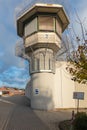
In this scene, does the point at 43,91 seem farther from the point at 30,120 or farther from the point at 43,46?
the point at 30,120

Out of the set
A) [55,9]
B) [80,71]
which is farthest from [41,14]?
[80,71]

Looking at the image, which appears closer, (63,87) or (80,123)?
(80,123)

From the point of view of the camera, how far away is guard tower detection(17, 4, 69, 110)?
1401 inches

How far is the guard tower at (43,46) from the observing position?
117 feet

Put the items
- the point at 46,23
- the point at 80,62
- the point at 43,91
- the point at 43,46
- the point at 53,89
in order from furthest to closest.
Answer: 1. the point at 53,89
2. the point at 43,46
3. the point at 46,23
4. the point at 43,91
5. the point at 80,62

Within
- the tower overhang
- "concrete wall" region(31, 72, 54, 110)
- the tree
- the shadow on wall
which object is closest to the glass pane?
the tower overhang

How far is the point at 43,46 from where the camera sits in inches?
1428

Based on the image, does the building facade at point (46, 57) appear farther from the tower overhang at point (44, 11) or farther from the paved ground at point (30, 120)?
the paved ground at point (30, 120)

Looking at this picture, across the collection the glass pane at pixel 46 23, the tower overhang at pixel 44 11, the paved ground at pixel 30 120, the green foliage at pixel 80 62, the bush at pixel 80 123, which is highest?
the tower overhang at pixel 44 11

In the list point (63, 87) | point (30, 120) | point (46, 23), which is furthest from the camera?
point (63, 87)

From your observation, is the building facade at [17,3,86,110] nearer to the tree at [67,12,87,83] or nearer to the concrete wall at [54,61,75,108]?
the concrete wall at [54,61,75,108]

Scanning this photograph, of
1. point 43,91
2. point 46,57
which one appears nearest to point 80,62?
point 43,91

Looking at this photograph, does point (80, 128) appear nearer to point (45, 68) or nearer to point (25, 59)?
point (45, 68)

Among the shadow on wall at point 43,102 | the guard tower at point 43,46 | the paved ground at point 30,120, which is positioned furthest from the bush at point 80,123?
the guard tower at point 43,46
